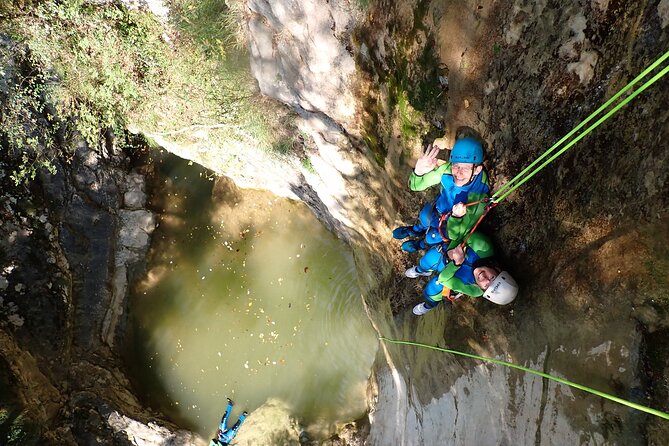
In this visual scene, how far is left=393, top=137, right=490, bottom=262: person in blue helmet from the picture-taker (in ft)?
11.2

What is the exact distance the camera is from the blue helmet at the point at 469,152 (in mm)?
3389

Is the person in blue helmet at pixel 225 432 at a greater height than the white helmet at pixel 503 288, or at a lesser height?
lesser

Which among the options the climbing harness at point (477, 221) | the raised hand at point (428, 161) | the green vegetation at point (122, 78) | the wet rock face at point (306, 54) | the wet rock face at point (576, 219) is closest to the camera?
the wet rock face at point (576, 219)

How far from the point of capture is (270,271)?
27.2ft

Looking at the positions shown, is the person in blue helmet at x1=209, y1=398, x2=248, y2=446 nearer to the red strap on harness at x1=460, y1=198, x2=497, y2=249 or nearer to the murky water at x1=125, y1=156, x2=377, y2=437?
the murky water at x1=125, y1=156, x2=377, y2=437

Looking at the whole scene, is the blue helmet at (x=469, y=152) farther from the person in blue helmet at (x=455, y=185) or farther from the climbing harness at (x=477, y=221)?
the climbing harness at (x=477, y=221)

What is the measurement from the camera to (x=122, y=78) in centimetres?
721

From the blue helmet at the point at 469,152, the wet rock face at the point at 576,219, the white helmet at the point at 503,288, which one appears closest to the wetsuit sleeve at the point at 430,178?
the blue helmet at the point at 469,152

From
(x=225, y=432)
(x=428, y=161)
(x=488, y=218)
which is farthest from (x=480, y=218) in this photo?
(x=225, y=432)

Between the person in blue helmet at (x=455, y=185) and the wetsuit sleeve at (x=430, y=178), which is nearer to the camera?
the person in blue helmet at (x=455, y=185)

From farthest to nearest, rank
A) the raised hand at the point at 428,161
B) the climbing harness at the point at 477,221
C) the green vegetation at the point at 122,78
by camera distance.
Answer: the green vegetation at the point at 122,78 < the raised hand at the point at 428,161 < the climbing harness at the point at 477,221

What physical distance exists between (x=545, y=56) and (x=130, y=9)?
635cm

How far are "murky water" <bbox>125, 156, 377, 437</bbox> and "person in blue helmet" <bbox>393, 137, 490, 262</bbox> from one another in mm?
3978

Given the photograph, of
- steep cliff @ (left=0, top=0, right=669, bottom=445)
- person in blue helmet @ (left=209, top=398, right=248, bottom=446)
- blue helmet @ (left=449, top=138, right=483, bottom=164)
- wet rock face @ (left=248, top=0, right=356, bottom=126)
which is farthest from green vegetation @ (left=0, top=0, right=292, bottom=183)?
person in blue helmet @ (left=209, top=398, right=248, bottom=446)
